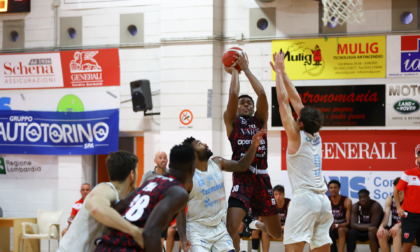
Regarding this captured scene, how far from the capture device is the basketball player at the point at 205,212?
5.08 metres

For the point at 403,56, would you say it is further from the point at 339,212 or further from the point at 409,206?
the point at 339,212

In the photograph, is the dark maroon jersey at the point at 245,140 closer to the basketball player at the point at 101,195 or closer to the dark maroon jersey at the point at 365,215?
the basketball player at the point at 101,195

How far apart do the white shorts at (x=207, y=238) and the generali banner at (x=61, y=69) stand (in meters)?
6.41

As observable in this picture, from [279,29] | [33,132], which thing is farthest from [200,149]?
[33,132]

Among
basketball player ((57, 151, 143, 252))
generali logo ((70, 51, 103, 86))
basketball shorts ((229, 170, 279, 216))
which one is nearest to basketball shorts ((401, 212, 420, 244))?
basketball shorts ((229, 170, 279, 216))

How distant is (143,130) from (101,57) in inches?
75.2

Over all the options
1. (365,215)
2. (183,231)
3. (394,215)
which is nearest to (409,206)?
(394,215)

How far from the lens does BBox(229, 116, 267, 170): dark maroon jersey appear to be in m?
5.69

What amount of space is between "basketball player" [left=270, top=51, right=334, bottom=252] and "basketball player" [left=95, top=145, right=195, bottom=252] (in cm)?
182

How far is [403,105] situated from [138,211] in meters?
7.53

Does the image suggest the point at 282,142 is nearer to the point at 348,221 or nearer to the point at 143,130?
the point at 348,221

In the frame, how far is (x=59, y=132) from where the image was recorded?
11.1 m

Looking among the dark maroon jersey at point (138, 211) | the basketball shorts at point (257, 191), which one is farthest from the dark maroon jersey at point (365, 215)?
the dark maroon jersey at point (138, 211)

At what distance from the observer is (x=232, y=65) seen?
5.93 metres
